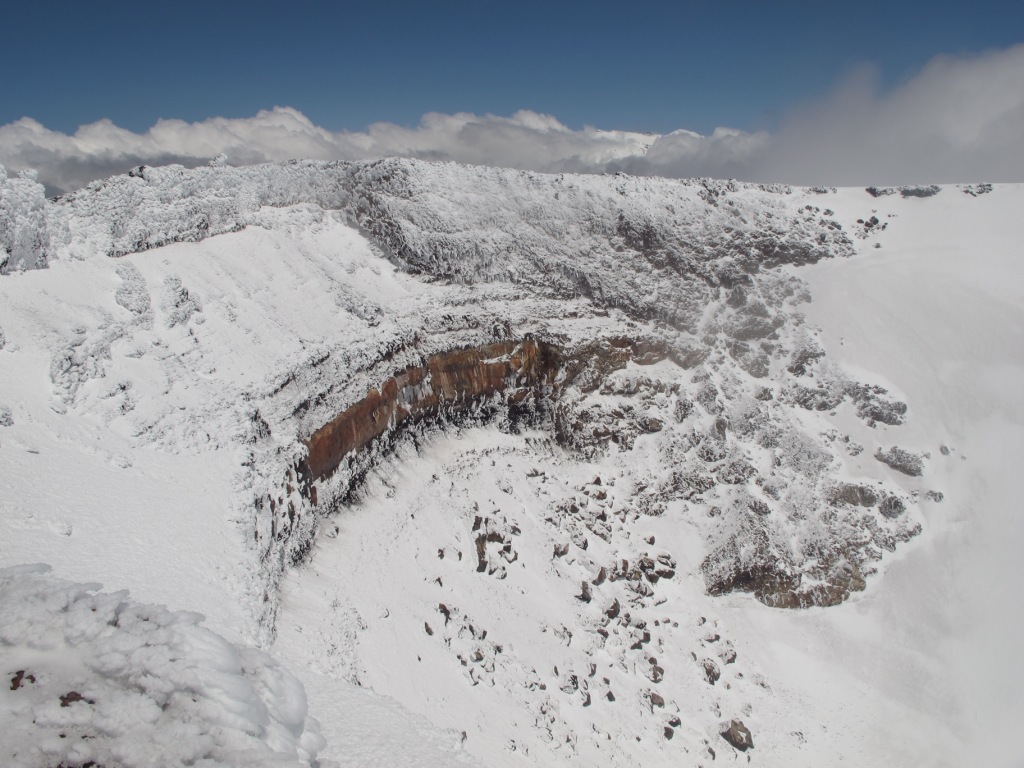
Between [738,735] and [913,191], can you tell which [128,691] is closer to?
[738,735]

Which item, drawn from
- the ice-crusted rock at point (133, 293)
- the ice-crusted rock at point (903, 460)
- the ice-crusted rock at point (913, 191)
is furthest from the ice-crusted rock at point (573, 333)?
the ice-crusted rock at point (913, 191)

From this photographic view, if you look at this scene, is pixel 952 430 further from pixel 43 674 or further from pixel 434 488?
pixel 43 674

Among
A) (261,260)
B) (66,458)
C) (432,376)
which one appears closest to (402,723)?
(66,458)

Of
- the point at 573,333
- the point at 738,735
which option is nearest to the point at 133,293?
the point at 573,333

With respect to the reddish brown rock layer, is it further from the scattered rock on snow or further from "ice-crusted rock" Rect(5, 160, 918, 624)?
the scattered rock on snow

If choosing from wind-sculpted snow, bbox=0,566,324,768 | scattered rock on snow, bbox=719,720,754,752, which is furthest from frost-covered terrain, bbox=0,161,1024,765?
wind-sculpted snow, bbox=0,566,324,768

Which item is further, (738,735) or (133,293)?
(133,293)

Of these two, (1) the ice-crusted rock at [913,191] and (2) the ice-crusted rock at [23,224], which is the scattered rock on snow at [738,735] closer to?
(2) the ice-crusted rock at [23,224]
